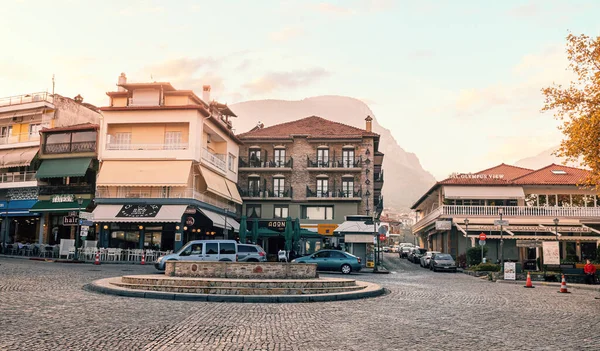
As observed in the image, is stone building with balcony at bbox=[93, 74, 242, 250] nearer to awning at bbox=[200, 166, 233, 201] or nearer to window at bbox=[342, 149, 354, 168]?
awning at bbox=[200, 166, 233, 201]

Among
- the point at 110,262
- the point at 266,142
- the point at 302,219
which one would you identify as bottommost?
the point at 110,262

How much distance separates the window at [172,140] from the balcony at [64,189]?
23.1 feet

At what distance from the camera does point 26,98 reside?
4722 centimetres

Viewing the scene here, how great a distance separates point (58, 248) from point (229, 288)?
2486 centimetres

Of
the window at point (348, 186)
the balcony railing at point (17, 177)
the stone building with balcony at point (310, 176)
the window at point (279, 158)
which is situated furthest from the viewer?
the window at point (279, 158)

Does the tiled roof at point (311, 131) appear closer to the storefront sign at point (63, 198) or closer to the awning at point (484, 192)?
the awning at point (484, 192)

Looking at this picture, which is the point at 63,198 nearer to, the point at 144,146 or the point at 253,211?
the point at 144,146

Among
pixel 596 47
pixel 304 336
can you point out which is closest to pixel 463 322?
pixel 304 336

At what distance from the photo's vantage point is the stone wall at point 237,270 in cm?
1775

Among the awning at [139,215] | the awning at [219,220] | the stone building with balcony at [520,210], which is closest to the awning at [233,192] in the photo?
the awning at [219,220]

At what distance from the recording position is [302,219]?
50.0m

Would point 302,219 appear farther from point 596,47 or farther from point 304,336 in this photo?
point 304,336

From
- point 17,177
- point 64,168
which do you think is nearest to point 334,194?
point 64,168

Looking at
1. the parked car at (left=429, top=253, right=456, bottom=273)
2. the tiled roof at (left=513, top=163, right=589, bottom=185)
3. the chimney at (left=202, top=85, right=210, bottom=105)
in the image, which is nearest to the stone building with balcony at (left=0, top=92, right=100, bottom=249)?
the chimney at (left=202, top=85, right=210, bottom=105)
